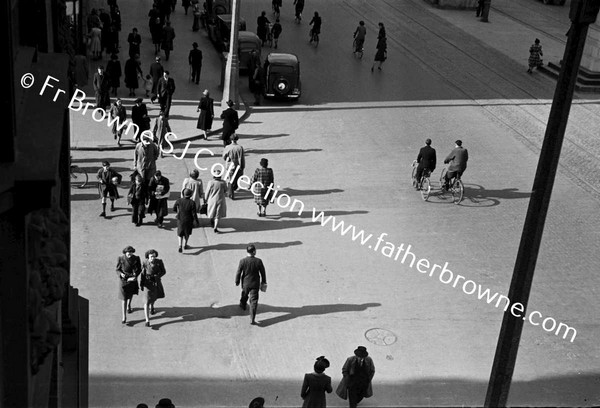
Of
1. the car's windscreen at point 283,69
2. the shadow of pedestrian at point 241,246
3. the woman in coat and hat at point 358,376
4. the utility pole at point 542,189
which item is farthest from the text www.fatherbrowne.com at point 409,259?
the car's windscreen at point 283,69

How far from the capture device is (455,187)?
22.8 meters

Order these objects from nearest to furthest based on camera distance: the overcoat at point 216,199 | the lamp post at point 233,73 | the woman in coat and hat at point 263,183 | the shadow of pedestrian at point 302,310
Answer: the shadow of pedestrian at point 302,310 → the overcoat at point 216,199 → the woman in coat and hat at point 263,183 → the lamp post at point 233,73

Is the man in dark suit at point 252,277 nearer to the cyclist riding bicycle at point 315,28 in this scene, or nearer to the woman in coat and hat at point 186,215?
the woman in coat and hat at point 186,215

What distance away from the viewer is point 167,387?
1455 centimetres

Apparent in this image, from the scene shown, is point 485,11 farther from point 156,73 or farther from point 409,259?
point 409,259

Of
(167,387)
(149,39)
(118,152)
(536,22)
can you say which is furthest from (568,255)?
(536,22)

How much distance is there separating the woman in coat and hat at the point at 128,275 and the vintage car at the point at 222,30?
19.7 meters

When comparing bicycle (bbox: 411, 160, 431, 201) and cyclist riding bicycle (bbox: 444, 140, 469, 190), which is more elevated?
cyclist riding bicycle (bbox: 444, 140, 469, 190)

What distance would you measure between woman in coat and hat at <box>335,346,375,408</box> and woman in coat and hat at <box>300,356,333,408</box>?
0.57 m

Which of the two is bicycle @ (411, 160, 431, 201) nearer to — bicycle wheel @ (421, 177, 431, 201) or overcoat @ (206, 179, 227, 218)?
bicycle wheel @ (421, 177, 431, 201)

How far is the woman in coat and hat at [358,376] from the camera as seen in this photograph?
13977 millimetres

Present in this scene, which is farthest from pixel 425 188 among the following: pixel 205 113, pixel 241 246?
pixel 205 113

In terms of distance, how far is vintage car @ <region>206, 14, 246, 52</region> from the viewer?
35.0 metres

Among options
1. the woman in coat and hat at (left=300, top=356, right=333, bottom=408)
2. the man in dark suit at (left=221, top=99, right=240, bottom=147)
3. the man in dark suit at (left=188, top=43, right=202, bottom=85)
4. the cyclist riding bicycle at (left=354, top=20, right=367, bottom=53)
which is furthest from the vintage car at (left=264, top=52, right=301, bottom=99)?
the woman in coat and hat at (left=300, top=356, right=333, bottom=408)
